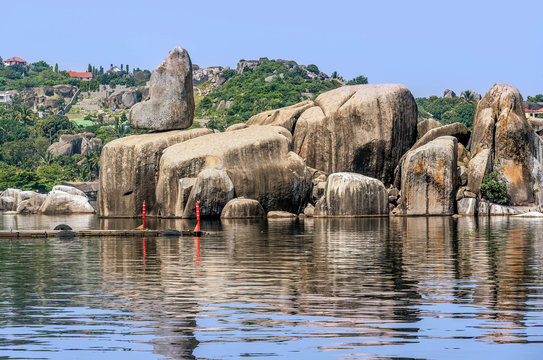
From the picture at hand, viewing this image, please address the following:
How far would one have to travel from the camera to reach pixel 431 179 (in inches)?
2138

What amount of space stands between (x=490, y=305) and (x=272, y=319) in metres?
3.84

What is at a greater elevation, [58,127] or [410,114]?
[58,127]

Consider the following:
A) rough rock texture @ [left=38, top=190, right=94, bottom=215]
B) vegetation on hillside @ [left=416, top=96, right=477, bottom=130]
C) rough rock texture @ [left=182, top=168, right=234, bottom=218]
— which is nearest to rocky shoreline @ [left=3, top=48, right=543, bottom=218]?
rough rock texture @ [left=182, top=168, right=234, bottom=218]

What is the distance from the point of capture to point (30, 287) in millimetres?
17500

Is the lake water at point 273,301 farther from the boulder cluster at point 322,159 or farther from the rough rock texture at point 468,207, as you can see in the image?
the rough rock texture at point 468,207

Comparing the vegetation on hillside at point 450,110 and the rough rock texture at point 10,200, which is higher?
the vegetation on hillside at point 450,110

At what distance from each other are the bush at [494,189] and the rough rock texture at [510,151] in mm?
491

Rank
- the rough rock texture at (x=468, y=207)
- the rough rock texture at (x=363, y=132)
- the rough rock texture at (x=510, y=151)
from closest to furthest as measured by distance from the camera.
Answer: the rough rock texture at (x=468, y=207), the rough rock texture at (x=510, y=151), the rough rock texture at (x=363, y=132)

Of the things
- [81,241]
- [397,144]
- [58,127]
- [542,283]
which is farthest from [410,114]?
[58,127]

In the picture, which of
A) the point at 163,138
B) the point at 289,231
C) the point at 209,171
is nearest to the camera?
the point at 289,231

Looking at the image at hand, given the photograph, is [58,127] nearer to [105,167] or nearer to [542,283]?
[105,167]

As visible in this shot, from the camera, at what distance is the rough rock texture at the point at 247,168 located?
177 ft

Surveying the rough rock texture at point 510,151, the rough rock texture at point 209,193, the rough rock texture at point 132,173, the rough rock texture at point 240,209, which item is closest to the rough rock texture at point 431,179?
the rough rock texture at point 510,151

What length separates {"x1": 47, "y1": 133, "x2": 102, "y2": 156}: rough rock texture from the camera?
150212 mm
